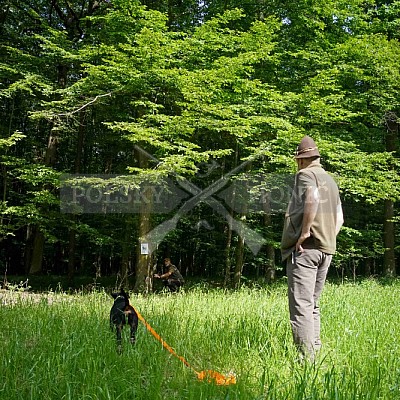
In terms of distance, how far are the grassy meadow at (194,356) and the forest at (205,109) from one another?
15.6 feet

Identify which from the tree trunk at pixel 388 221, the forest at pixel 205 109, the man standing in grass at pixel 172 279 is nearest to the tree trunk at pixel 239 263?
the forest at pixel 205 109

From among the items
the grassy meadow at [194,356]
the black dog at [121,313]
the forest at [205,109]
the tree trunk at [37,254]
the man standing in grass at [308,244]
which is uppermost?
the forest at [205,109]

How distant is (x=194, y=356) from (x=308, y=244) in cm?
123

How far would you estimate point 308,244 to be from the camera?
353 cm

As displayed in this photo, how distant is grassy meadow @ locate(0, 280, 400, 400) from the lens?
8.42 ft

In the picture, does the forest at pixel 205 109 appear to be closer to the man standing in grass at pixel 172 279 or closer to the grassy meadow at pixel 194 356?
the man standing in grass at pixel 172 279

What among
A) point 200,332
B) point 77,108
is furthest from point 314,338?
point 77,108

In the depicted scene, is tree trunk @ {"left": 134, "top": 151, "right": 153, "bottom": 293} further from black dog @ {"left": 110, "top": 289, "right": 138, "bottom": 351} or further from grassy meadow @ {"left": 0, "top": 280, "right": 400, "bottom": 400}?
black dog @ {"left": 110, "top": 289, "right": 138, "bottom": 351}

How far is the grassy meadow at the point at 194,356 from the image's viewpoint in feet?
8.42

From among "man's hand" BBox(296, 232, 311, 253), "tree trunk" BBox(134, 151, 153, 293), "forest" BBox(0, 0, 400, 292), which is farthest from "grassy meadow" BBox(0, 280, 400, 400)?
"tree trunk" BBox(134, 151, 153, 293)

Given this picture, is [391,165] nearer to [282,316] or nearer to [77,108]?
[77,108]

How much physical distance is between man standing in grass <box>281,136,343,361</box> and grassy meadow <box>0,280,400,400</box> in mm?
232

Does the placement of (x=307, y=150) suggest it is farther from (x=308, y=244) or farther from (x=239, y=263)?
(x=239, y=263)

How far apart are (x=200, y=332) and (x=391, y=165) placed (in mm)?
10474
